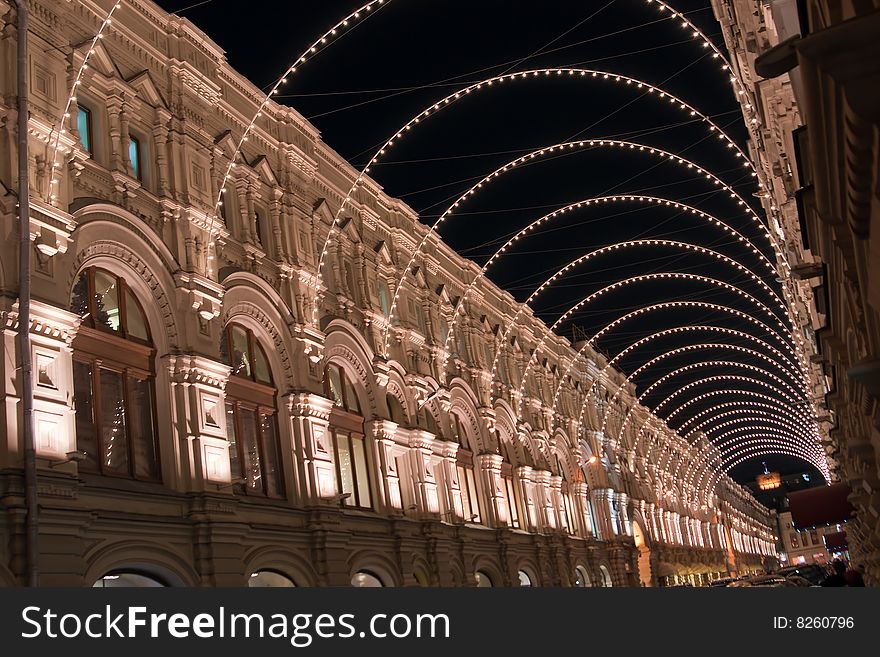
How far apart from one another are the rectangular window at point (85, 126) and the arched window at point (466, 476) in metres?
20.9

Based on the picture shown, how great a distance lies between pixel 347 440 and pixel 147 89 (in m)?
12.5

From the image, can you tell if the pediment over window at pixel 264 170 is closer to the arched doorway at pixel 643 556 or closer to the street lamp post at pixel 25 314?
the street lamp post at pixel 25 314

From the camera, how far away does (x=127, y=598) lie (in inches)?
420

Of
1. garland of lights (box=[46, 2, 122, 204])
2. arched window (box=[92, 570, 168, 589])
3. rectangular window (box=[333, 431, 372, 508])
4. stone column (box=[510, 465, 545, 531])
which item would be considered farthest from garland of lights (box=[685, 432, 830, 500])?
garland of lights (box=[46, 2, 122, 204])

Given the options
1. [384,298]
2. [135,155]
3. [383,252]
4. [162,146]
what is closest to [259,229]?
[162,146]

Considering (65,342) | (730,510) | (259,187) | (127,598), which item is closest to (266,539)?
(65,342)

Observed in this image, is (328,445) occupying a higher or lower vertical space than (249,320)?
lower

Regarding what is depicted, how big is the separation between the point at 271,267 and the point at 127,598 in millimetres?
17434

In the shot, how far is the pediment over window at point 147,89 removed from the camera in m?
23.1

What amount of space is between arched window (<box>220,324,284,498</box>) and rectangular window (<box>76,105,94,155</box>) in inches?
232

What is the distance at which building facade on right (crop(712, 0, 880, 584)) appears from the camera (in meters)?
6.07

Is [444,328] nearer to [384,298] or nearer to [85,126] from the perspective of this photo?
[384,298]

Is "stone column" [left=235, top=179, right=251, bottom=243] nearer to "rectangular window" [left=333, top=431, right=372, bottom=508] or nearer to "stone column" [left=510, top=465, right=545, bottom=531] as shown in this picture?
"rectangular window" [left=333, top=431, right=372, bottom=508]

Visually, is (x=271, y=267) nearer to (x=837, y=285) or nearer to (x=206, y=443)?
(x=206, y=443)
